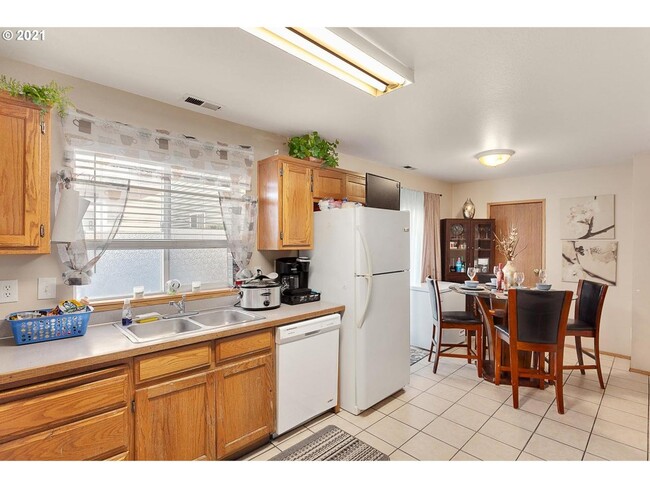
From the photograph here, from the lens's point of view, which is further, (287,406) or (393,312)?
(393,312)

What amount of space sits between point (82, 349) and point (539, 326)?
319 cm

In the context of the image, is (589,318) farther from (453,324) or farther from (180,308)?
(180,308)

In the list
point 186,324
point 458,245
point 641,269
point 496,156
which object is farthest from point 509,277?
point 186,324

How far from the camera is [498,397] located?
2.92 m

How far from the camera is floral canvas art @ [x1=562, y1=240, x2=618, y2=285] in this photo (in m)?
4.05

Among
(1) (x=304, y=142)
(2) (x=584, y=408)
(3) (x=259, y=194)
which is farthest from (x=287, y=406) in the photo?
(2) (x=584, y=408)

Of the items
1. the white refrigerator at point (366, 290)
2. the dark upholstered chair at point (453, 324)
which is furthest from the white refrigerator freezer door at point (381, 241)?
the dark upholstered chair at point (453, 324)

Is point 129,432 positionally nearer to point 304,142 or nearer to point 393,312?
point 393,312

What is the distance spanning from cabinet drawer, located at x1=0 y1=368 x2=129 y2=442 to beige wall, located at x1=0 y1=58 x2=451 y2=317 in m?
0.72

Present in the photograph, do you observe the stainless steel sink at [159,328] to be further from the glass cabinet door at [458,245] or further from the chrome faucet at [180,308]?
the glass cabinet door at [458,245]

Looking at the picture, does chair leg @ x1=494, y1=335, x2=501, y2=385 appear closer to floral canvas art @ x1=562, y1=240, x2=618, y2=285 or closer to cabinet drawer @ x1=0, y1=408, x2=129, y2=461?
floral canvas art @ x1=562, y1=240, x2=618, y2=285
